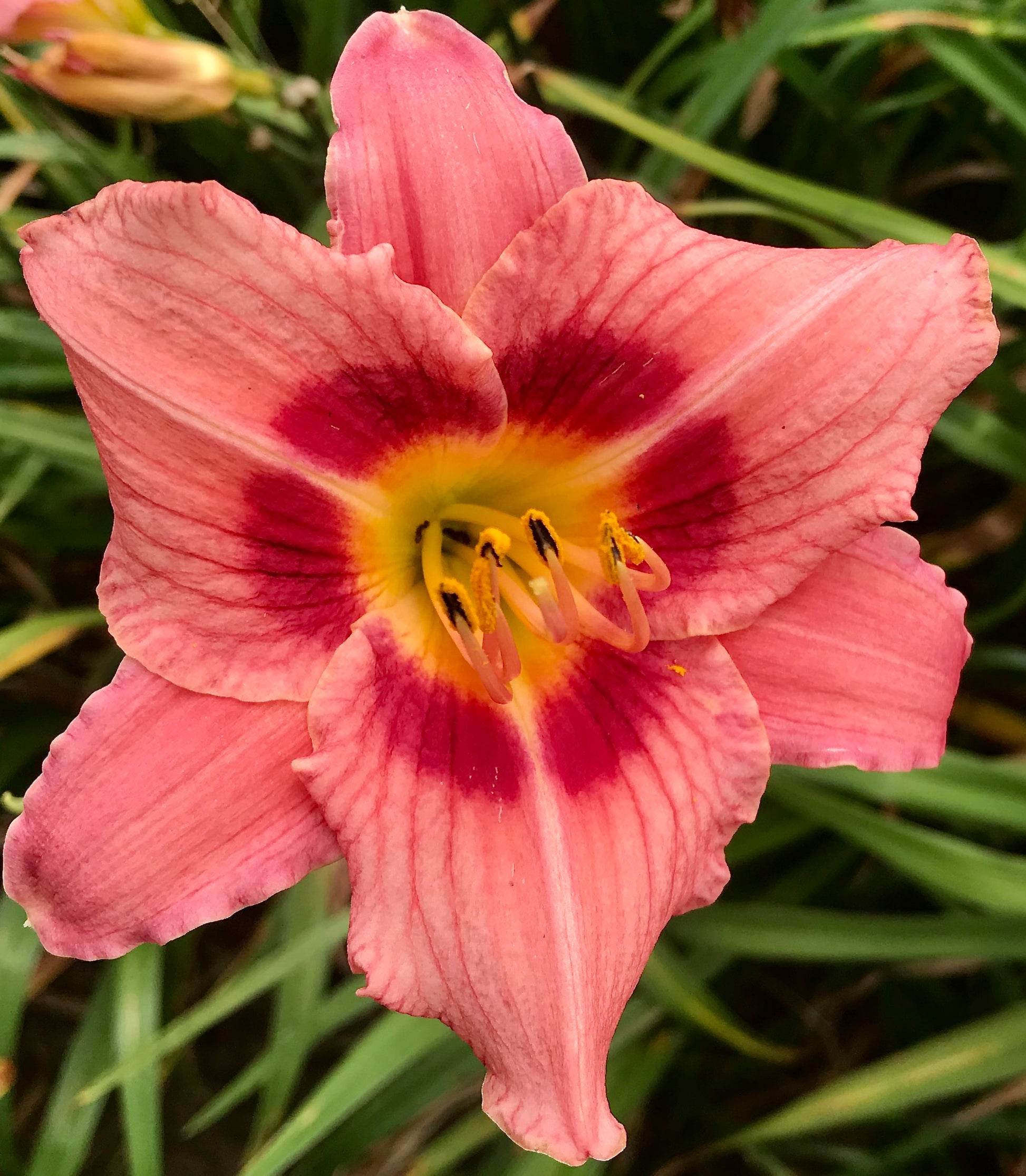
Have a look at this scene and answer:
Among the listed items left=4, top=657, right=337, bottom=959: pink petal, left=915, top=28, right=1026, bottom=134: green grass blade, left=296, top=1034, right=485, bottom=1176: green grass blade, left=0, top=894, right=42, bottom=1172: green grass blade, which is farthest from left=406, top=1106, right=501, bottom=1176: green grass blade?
left=915, top=28, right=1026, bottom=134: green grass blade

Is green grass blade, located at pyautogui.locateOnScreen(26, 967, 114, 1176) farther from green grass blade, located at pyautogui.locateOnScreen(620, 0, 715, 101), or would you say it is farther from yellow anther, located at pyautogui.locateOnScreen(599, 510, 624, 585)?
green grass blade, located at pyautogui.locateOnScreen(620, 0, 715, 101)

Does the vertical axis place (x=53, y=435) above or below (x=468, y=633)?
below

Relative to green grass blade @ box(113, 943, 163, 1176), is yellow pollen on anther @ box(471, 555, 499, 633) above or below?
above

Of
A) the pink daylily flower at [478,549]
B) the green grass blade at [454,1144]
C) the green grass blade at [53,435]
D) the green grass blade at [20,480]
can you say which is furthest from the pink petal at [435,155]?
the green grass blade at [454,1144]

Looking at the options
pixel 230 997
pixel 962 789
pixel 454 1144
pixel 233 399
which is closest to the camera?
pixel 233 399

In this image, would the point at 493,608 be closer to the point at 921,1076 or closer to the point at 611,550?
the point at 611,550

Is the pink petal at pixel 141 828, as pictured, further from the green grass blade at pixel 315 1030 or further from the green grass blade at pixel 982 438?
the green grass blade at pixel 982 438

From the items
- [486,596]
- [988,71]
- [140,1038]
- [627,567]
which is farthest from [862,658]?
[140,1038]
